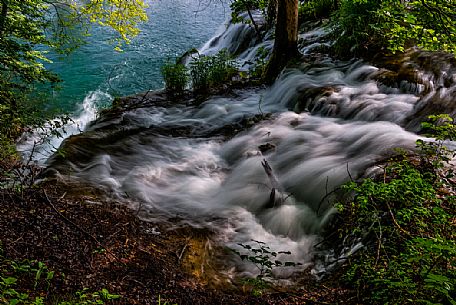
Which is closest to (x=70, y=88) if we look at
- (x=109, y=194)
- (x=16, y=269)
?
(x=109, y=194)

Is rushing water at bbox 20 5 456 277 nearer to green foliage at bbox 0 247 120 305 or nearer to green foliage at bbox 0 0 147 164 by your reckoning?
green foliage at bbox 0 0 147 164

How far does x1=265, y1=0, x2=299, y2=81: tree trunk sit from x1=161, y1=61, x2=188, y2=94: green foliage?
2148 mm

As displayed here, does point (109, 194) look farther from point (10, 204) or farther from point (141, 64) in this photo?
point (141, 64)

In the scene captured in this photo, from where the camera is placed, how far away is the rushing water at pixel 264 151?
459 cm

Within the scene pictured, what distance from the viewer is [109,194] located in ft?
15.7

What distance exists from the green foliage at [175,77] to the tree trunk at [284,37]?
215 cm

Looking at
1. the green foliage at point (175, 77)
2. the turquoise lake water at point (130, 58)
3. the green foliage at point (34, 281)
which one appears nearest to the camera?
the green foliage at point (34, 281)

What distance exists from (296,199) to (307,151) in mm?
1184

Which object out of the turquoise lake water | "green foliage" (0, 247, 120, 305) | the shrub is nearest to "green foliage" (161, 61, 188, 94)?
the turquoise lake water

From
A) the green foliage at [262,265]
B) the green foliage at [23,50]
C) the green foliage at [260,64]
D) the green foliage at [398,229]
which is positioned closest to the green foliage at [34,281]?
the green foliage at [262,265]

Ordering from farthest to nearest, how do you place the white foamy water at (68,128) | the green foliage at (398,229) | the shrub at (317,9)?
1. the shrub at (317,9)
2. the white foamy water at (68,128)
3. the green foliage at (398,229)

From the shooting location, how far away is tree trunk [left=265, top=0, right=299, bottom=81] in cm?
839

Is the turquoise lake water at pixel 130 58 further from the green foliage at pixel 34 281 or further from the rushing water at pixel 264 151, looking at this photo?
the green foliage at pixel 34 281

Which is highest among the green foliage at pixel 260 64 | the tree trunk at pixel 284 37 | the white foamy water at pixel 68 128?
the tree trunk at pixel 284 37
